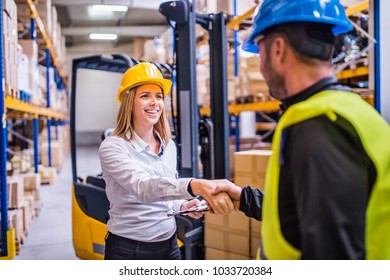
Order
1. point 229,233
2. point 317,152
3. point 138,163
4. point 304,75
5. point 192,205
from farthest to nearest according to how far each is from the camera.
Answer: point 229,233, point 192,205, point 138,163, point 304,75, point 317,152

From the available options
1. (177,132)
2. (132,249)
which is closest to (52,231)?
(177,132)

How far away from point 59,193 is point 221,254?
16.9ft

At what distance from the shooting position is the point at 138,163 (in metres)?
1.82

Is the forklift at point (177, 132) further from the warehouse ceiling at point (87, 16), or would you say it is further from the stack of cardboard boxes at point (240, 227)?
the warehouse ceiling at point (87, 16)

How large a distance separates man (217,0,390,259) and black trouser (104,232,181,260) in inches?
37.1

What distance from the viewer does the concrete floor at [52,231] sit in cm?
382

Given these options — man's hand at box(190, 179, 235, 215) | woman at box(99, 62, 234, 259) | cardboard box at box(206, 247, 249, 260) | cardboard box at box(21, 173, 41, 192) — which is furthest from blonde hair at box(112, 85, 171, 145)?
cardboard box at box(21, 173, 41, 192)

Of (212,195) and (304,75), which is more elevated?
(304,75)

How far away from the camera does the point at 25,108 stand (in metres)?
5.17

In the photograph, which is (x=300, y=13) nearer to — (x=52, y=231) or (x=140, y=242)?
(x=140, y=242)

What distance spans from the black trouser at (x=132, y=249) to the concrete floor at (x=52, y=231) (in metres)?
1.58

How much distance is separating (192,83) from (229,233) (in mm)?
1092

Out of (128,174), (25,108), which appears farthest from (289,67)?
(25,108)
